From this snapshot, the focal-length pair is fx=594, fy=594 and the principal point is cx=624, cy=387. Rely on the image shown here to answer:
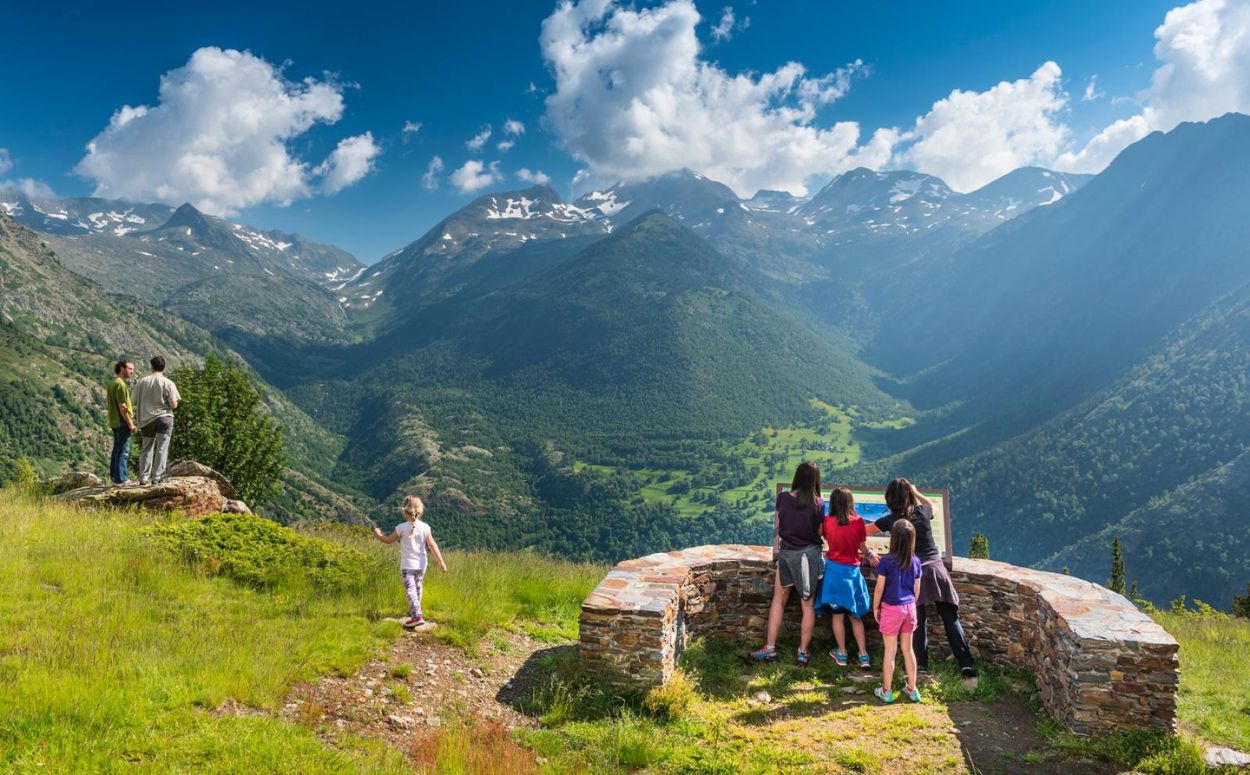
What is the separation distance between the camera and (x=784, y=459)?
19338 cm

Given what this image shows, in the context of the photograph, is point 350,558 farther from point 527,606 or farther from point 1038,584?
point 1038,584

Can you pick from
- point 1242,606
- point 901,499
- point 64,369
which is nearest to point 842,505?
point 901,499

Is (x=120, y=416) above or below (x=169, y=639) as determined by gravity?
above

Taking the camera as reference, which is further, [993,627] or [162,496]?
[162,496]

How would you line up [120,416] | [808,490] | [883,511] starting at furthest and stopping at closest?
[120,416] < [883,511] < [808,490]

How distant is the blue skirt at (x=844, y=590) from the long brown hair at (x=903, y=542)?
0.86 metres

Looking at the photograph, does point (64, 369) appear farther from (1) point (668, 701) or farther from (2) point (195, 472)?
(1) point (668, 701)

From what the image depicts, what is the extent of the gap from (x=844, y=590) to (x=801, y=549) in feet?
2.63

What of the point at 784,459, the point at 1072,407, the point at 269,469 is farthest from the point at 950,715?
the point at 1072,407

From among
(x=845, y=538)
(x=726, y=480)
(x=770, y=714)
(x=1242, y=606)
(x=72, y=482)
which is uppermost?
(x=72, y=482)

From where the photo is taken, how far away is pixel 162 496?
1102cm

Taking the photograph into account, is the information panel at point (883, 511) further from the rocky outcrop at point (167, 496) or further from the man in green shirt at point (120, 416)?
the man in green shirt at point (120, 416)

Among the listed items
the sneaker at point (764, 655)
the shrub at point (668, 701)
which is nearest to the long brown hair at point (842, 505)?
the sneaker at point (764, 655)

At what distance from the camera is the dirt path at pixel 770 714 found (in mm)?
5945
